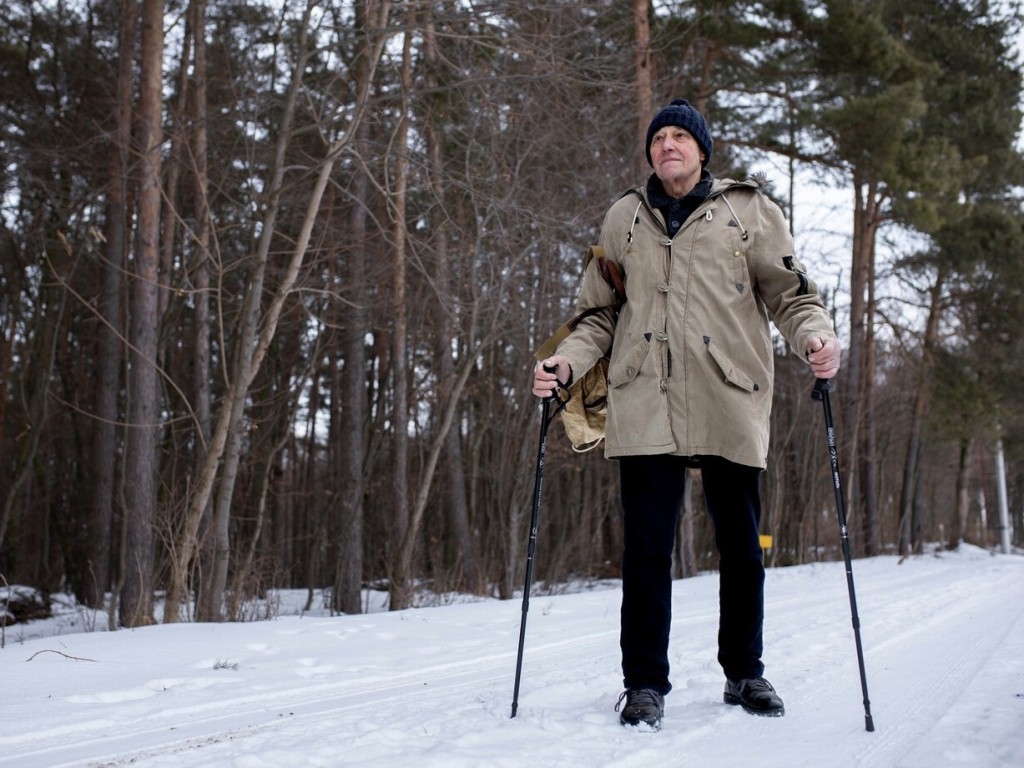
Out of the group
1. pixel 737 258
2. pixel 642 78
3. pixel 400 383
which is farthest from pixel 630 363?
pixel 400 383

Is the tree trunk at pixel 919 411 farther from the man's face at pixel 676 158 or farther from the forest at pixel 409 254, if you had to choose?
the man's face at pixel 676 158

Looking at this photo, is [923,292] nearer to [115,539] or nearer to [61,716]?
[115,539]

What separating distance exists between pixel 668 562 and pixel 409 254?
758 centimetres

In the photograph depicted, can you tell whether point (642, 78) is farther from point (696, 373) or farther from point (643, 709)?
point (643, 709)

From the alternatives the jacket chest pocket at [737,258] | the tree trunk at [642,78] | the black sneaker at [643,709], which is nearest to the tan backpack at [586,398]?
the jacket chest pocket at [737,258]

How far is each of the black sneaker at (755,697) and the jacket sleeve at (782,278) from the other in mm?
1042

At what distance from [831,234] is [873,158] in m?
3.75

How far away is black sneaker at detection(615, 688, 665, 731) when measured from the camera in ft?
8.68

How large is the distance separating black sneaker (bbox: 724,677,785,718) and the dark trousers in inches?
1.2

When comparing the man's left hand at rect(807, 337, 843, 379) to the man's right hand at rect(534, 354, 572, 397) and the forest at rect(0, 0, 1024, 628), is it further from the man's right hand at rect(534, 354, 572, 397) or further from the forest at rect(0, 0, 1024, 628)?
the forest at rect(0, 0, 1024, 628)

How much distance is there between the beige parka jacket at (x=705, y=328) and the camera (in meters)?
2.90

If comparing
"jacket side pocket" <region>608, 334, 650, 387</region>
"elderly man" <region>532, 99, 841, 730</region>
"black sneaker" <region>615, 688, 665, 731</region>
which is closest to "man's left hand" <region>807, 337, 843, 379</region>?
"elderly man" <region>532, 99, 841, 730</region>

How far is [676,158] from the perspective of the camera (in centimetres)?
311

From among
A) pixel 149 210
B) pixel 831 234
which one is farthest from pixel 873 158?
pixel 149 210
